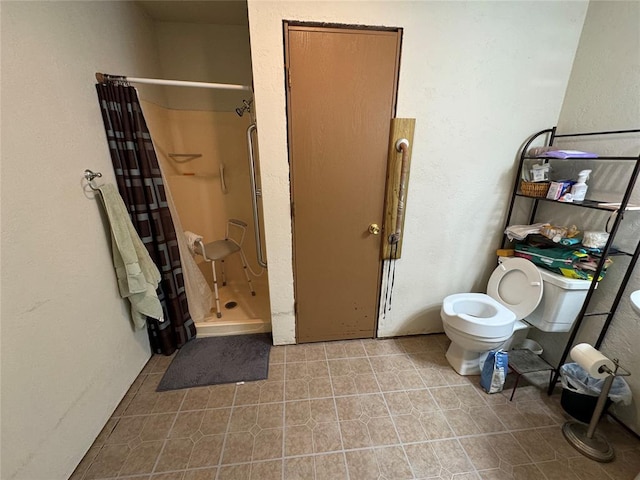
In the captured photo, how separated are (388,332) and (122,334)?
6.11 ft

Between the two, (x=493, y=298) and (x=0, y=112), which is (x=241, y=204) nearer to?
(x=0, y=112)

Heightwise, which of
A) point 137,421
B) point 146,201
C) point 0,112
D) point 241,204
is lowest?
point 137,421

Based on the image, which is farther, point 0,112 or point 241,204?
point 241,204

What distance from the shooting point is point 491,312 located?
1723 millimetres

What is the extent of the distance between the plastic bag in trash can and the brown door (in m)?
1.16

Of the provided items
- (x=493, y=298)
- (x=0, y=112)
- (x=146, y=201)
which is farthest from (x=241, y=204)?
(x=493, y=298)

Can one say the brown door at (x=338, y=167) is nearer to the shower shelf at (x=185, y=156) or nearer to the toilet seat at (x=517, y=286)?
the toilet seat at (x=517, y=286)

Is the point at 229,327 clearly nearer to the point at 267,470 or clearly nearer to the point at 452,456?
the point at 267,470

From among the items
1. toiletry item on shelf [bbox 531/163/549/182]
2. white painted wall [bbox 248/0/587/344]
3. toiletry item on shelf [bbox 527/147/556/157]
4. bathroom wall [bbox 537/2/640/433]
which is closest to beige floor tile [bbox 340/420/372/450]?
white painted wall [bbox 248/0/587/344]

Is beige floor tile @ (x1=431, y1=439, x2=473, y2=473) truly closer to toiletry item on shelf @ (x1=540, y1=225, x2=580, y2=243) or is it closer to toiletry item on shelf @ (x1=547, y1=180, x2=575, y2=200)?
toiletry item on shelf @ (x1=540, y1=225, x2=580, y2=243)

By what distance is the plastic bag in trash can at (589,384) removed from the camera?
4.40 ft

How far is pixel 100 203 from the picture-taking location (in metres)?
1.41

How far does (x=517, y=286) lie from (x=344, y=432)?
1.45m

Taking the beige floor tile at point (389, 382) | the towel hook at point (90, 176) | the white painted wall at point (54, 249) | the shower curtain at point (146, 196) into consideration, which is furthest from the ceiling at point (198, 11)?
the beige floor tile at point (389, 382)
